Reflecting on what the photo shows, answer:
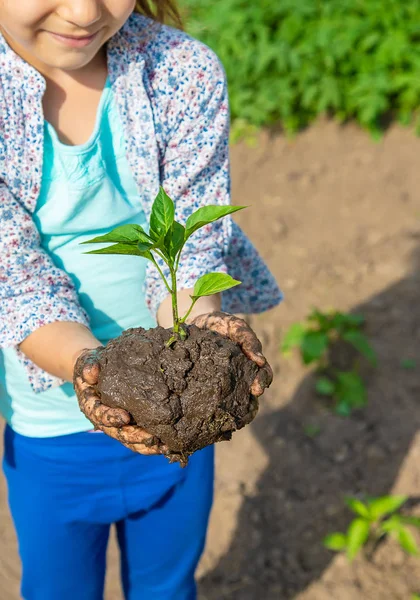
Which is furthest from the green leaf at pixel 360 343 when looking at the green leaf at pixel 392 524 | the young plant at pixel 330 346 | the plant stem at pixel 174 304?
the plant stem at pixel 174 304

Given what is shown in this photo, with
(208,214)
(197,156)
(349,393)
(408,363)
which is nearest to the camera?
(208,214)

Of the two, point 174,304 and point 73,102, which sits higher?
point 73,102

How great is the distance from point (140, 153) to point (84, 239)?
25 cm

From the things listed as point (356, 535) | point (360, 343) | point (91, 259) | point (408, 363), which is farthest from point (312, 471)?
point (91, 259)

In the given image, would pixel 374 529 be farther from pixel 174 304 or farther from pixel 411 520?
pixel 174 304

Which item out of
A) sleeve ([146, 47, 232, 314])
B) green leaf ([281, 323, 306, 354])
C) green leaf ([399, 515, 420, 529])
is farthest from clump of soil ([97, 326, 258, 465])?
green leaf ([281, 323, 306, 354])

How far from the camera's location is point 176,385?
5.48ft

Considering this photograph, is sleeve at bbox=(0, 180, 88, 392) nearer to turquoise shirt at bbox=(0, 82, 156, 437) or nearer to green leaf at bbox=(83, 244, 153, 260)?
turquoise shirt at bbox=(0, 82, 156, 437)

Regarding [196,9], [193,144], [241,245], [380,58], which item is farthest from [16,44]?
[196,9]

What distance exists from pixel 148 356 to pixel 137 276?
0.44 m

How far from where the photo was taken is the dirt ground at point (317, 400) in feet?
10.3

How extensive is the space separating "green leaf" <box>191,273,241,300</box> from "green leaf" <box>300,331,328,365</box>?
87.4 inches

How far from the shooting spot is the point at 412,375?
12.8ft

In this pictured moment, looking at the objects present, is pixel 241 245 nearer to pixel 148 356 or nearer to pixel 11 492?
pixel 148 356
